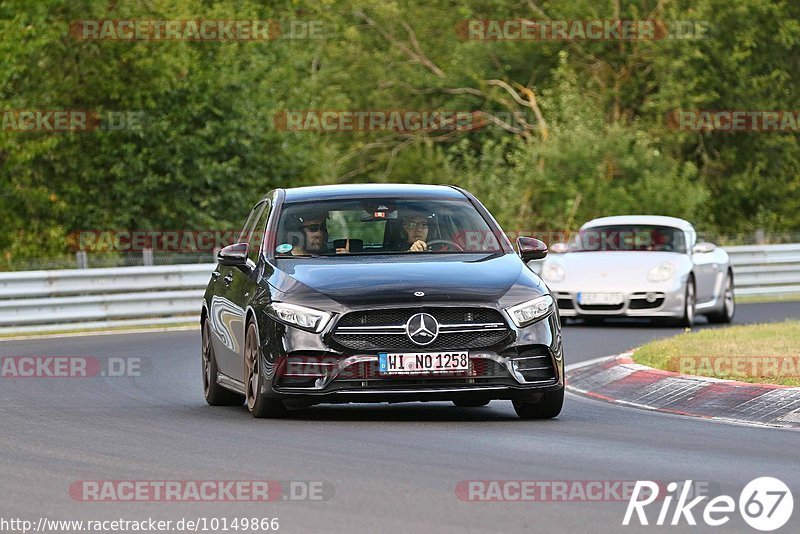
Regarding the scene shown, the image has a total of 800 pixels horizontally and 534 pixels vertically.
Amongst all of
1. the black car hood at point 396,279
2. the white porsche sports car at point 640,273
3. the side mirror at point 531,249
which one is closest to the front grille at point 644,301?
the white porsche sports car at point 640,273

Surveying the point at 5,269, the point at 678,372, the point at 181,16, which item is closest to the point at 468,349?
the point at 678,372

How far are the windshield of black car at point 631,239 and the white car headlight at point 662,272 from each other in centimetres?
73

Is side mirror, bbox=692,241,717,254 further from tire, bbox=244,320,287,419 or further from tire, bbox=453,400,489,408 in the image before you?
tire, bbox=244,320,287,419

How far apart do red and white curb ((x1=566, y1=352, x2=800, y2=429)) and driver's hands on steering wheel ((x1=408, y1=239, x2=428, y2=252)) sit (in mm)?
2038

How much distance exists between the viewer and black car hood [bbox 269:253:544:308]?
11578 mm

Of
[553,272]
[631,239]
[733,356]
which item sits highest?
[733,356]

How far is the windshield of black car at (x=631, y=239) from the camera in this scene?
25078 millimetres

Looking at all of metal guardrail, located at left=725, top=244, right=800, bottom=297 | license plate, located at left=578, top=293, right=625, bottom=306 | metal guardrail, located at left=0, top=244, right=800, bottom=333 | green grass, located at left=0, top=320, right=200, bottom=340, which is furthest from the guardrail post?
metal guardrail, located at left=725, top=244, right=800, bottom=297

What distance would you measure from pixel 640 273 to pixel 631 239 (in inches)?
50.7

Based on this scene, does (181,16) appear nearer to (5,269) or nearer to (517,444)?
(5,269)

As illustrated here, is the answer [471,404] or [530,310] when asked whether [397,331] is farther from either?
[471,404]

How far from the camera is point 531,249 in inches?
511

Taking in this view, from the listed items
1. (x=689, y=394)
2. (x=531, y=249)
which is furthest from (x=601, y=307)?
(x=531, y=249)

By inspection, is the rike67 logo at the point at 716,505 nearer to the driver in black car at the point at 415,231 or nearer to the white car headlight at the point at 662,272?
the driver in black car at the point at 415,231
